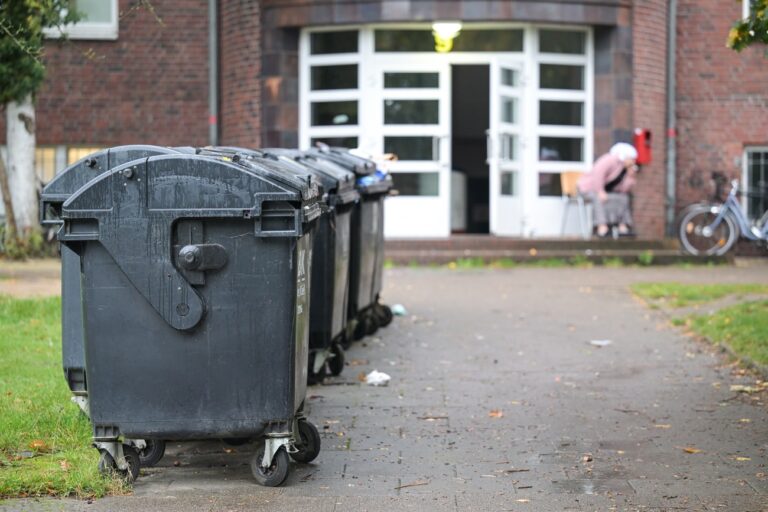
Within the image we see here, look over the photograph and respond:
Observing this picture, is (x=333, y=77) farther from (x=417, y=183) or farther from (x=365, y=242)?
(x=365, y=242)

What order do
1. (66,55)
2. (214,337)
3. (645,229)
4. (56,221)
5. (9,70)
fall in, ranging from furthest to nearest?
(66,55) → (645,229) → (9,70) → (56,221) → (214,337)

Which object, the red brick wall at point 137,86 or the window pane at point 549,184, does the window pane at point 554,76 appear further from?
the red brick wall at point 137,86

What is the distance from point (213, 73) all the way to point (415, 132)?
360cm

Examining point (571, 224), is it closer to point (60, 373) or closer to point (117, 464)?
point (60, 373)

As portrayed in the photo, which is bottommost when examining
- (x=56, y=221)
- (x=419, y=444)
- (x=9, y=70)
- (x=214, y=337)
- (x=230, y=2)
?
(x=419, y=444)

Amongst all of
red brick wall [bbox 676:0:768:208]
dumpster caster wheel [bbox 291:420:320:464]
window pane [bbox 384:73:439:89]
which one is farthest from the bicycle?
dumpster caster wheel [bbox 291:420:320:464]

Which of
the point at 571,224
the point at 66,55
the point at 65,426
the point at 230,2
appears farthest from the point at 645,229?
the point at 65,426

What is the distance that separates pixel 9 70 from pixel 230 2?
777 centimetres

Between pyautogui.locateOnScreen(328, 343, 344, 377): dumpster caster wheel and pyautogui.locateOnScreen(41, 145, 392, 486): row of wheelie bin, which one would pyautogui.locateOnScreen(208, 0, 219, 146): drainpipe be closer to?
pyautogui.locateOnScreen(328, 343, 344, 377): dumpster caster wheel

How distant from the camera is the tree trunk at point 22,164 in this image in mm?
18391

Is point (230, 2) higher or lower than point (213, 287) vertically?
higher

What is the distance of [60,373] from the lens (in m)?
8.83

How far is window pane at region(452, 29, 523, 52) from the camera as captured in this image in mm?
19781

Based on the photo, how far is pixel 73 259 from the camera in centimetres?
702
